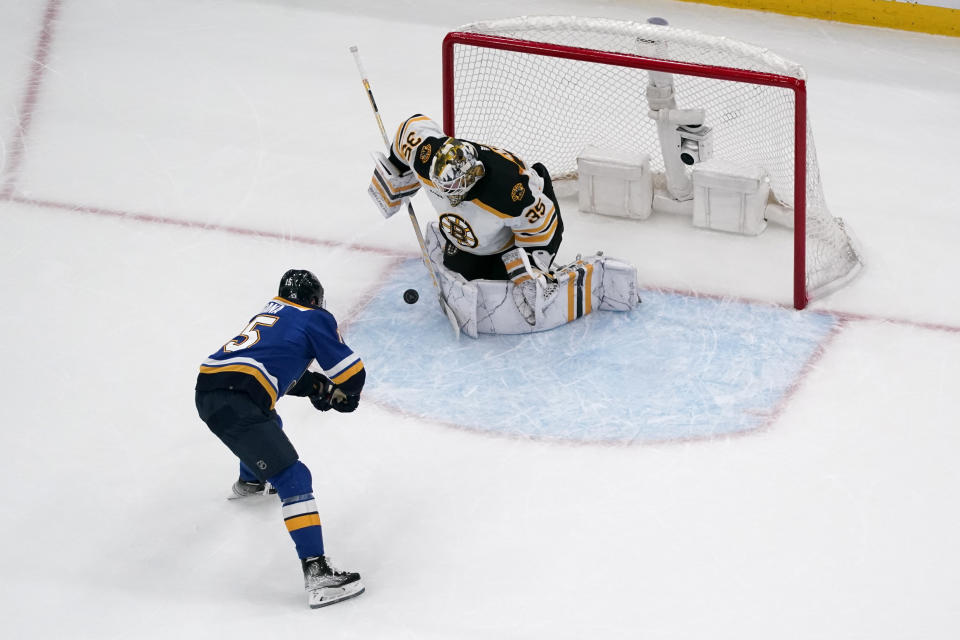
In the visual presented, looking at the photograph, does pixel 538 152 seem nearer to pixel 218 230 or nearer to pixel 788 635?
pixel 218 230

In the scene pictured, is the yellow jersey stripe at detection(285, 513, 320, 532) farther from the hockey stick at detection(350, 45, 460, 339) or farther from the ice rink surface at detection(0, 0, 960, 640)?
the hockey stick at detection(350, 45, 460, 339)

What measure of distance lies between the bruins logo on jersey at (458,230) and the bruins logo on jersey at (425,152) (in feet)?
0.67

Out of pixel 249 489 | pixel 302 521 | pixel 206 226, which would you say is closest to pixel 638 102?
pixel 206 226

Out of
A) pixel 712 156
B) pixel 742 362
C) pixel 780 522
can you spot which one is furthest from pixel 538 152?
pixel 780 522

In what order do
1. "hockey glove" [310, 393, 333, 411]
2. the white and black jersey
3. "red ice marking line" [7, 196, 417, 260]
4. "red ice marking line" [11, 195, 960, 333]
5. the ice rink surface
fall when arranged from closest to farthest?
the ice rink surface → "hockey glove" [310, 393, 333, 411] → the white and black jersey → "red ice marking line" [11, 195, 960, 333] → "red ice marking line" [7, 196, 417, 260]

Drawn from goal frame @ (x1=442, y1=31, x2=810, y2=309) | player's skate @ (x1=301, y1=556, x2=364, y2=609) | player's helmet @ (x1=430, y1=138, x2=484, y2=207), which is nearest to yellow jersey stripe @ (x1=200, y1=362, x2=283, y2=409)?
player's skate @ (x1=301, y1=556, x2=364, y2=609)

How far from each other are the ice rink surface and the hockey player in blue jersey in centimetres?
19

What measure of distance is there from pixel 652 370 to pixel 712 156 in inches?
45.9

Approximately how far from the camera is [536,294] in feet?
15.6

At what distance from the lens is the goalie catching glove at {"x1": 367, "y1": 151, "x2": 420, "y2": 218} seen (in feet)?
15.9

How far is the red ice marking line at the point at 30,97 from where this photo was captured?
19.7 ft

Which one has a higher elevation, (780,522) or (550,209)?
(550,209)

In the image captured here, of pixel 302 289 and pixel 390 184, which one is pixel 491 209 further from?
pixel 302 289

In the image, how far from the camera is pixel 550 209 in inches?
184
